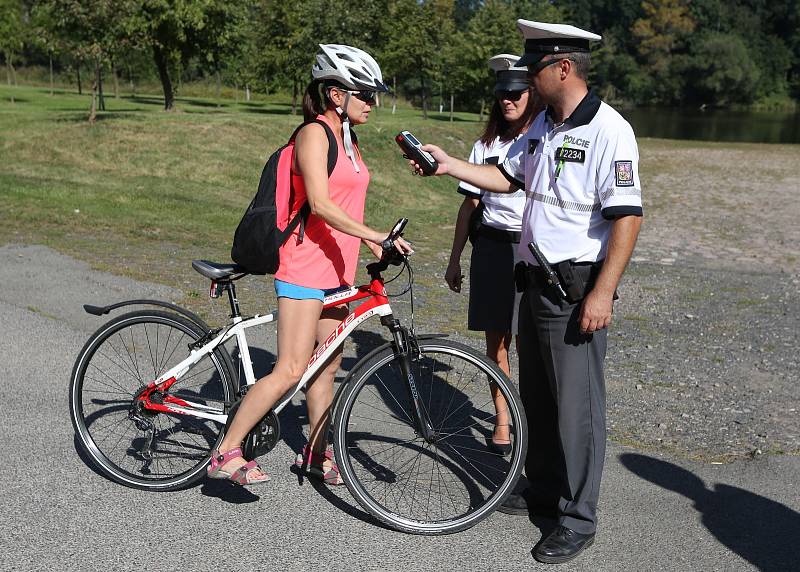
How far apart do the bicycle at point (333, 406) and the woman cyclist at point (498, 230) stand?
1.22 ft

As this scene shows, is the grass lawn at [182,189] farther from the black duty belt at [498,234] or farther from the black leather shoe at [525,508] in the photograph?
the black leather shoe at [525,508]

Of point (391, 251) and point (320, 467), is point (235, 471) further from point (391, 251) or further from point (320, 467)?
point (391, 251)

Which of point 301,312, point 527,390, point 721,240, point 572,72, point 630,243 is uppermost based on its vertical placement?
point 572,72

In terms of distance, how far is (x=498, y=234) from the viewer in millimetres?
5277

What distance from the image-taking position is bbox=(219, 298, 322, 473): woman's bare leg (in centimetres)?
431

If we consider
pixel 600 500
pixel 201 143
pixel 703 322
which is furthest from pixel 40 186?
pixel 600 500

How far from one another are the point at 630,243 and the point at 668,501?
157 centimetres

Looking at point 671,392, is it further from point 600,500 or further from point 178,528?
point 178,528

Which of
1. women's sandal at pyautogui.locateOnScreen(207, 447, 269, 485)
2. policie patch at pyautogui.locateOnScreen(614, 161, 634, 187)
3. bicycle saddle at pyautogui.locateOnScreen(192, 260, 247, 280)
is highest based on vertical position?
policie patch at pyautogui.locateOnScreen(614, 161, 634, 187)

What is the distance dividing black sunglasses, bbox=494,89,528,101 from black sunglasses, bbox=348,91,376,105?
108 centimetres

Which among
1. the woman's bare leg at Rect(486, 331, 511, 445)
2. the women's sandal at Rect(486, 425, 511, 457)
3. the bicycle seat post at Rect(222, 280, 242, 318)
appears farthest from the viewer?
the women's sandal at Rect(486, 425, 511, 457)

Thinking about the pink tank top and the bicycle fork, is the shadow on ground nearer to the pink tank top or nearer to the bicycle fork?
the bicycle fork

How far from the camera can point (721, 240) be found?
1714 centimetres

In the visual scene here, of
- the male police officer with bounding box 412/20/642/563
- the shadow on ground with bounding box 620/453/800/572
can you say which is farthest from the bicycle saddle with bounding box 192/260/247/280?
the shadow on ground with bounding box 620/453/800/572
